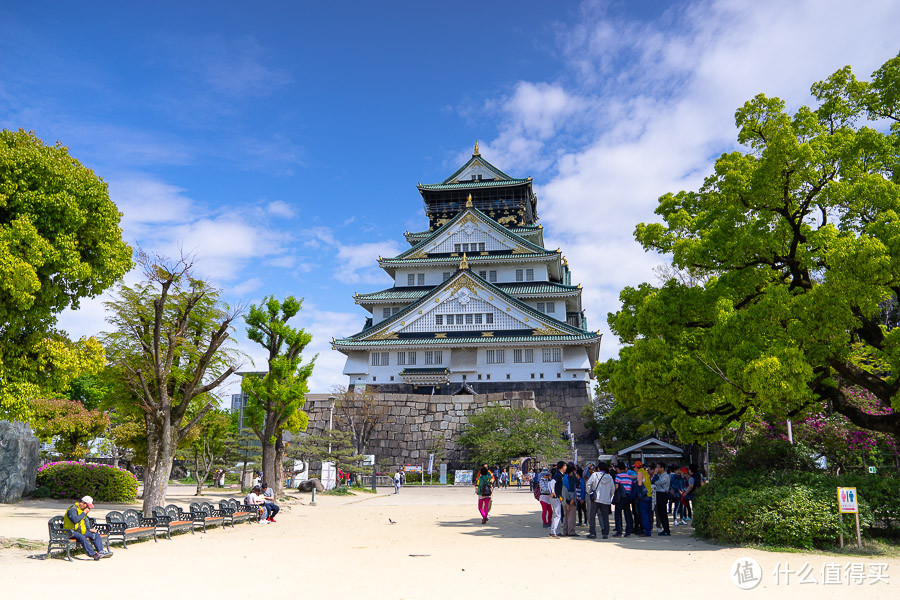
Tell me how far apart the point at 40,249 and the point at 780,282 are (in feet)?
44.7

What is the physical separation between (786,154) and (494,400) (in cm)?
2498

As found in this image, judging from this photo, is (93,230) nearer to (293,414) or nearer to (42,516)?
(42,516)

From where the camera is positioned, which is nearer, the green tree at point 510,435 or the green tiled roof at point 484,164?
the green tree at point 510,435

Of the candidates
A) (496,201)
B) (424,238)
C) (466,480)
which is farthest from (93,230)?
(496,201)

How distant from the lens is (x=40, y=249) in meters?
10.5

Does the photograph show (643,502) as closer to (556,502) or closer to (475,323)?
(556,502)

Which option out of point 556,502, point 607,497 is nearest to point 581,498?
point 556,502

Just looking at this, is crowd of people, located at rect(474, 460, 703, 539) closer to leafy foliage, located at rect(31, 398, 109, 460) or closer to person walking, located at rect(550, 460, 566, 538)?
person walking, located at rect(550, 460, 566, 538)

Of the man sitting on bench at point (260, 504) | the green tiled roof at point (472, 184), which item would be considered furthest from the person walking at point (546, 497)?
the green tiled roof at point (472, 184)

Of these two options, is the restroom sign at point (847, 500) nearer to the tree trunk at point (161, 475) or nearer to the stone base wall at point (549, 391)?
the tree trunk at point (161, 475)

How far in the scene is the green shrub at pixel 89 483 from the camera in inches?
792

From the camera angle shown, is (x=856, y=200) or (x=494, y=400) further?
(x=494, y=400)

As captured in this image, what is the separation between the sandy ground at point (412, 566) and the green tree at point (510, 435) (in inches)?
642

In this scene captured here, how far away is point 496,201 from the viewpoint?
2053 inches
